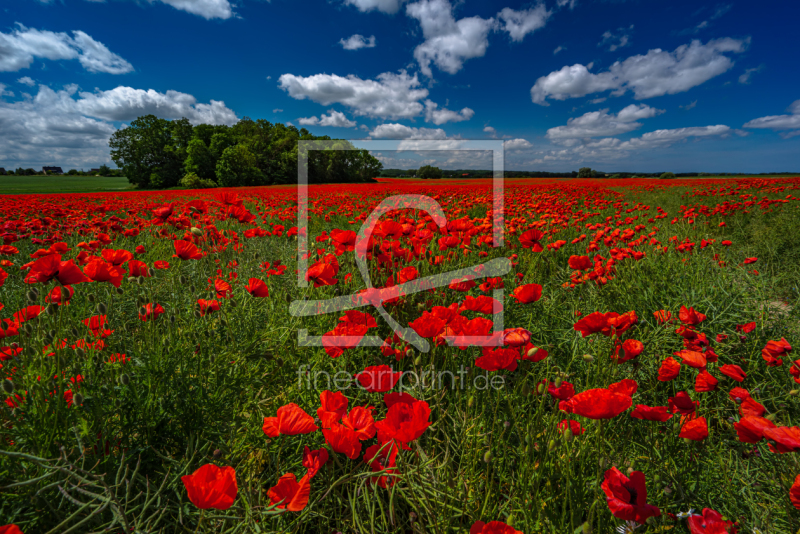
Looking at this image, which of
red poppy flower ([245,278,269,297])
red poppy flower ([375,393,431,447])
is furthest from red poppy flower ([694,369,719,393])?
red poppy flower ([245,278,269,297])

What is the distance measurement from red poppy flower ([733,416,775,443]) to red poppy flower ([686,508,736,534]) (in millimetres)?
217

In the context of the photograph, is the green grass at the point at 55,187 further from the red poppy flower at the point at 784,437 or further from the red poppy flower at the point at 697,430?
the red poppy flower at the point at 784,437

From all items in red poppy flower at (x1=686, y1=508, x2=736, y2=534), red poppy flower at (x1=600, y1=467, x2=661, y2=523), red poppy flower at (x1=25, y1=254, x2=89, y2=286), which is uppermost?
red poppy flower at (x1=25, y1=254, x2=89, y2=286)

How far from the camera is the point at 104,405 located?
130 centimetres

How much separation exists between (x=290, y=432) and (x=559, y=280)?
10.8ft

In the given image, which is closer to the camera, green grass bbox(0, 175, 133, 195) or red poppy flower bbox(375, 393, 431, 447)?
red poppy flower bbox(375, 393, 431, 447)

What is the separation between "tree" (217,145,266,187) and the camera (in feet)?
114

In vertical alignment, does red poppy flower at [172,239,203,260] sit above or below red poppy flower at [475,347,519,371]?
above

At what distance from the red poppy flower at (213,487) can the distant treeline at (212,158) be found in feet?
118

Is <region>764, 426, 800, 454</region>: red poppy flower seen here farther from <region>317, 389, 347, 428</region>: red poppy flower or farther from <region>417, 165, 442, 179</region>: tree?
<region>417, 165, 442, 179</region>: tree

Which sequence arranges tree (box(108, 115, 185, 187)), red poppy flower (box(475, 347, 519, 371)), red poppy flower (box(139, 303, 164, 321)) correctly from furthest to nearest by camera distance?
1. tree (box(108, 115, 185, 187))
2. red poppy flower (box(139, 303, 164, 321))
3. red poppy flower (box(475, 347, 519, 371))

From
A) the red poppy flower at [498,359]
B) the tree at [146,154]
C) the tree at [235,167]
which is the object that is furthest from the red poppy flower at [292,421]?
the tree at [146,154]

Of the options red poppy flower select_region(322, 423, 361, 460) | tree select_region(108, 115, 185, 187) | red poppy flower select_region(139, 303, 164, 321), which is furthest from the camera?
tree select_region(108, 115, 185, 187)

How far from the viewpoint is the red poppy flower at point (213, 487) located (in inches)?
30.9
